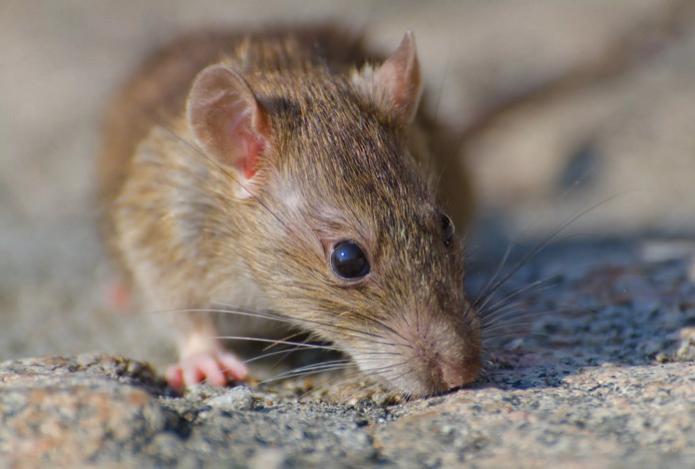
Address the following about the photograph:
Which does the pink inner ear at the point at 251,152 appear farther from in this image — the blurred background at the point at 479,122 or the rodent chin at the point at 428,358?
the blurred background at the point at 479,122

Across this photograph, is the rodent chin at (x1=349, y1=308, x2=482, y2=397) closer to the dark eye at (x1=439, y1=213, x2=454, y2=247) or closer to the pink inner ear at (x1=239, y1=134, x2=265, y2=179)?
the dark eye at (x1=439, y1=213, x2=454, y2=247)

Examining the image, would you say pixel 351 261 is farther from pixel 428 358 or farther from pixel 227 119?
pixel 227 119

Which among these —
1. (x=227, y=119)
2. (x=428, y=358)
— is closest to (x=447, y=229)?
(x=428, y=358)

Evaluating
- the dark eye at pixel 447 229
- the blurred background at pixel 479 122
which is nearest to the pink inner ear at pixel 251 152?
the dark eye at pixel 447 229

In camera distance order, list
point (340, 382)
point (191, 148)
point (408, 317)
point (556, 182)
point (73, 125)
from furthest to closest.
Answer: point (73, 125), point (556, 182), point (191, 148), point (340, 382), point (408, 317)

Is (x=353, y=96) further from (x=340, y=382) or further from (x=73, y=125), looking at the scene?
(x=73, y=125)

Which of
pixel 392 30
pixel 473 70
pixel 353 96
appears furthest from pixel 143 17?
pixel 353 96
